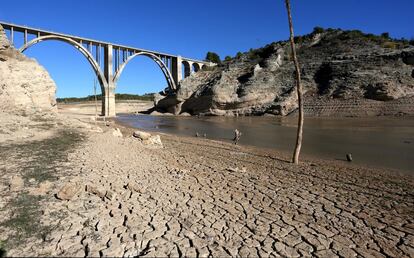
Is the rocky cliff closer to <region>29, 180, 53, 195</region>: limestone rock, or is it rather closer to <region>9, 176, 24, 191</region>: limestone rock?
<region>29, 180, 53, 195</region>: limestone rock

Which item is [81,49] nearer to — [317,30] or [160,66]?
[160,66]

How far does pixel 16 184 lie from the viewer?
6.73 meters

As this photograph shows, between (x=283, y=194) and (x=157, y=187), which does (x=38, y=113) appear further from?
(x=283, y=194)

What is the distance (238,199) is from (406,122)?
30752mm

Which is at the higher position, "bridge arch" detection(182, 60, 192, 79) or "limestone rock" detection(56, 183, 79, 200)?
"bridge arch" detection(182, 60, 192, 79)

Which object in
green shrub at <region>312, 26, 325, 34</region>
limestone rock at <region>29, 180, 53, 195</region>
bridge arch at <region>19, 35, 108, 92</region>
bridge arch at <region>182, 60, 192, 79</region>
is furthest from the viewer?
bridge arch at <region>182, 60, 192, 79</region>

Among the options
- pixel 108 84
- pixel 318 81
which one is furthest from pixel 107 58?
pixel 318 81

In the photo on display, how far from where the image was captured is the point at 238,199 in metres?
6.85

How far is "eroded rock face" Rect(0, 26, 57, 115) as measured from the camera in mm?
19359

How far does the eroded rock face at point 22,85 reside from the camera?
19359 mm

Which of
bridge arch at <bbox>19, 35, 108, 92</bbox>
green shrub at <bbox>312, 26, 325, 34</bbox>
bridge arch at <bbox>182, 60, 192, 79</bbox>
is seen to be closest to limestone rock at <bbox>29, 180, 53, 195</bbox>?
bridge arch at <bbox>19, 35, 108, 92</bbox>

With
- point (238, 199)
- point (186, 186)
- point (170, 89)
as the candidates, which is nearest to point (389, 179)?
point (238, 199)

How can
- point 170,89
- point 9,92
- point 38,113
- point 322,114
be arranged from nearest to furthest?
point 9,92, point 38,113, point 322,114, point 170,89

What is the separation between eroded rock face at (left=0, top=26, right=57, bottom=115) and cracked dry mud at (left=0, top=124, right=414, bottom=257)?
514 inches
